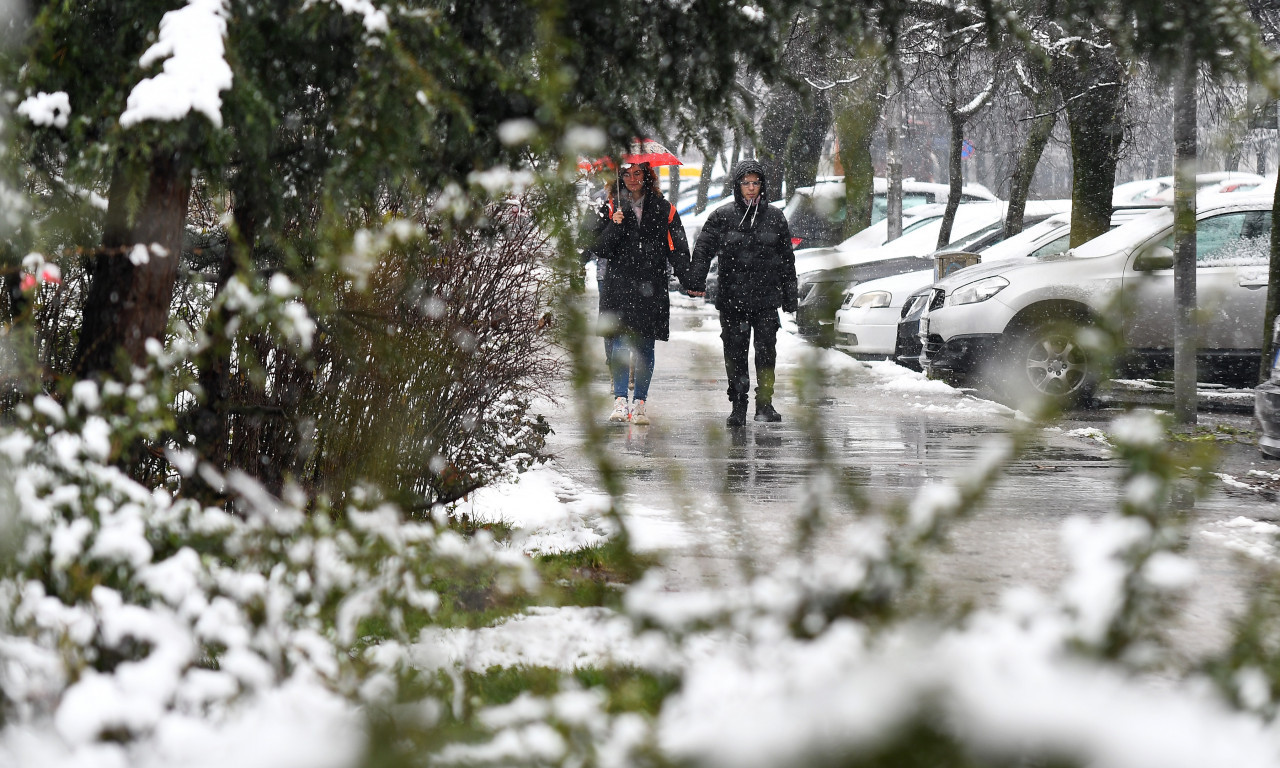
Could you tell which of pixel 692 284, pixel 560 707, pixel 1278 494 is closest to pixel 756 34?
pixel 560 707

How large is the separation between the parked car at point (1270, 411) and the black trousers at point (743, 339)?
3.18m

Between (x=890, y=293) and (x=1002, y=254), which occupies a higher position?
(x=1002, y=254)

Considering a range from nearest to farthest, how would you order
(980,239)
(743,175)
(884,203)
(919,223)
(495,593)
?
(495,593)
(743,175)
(980,239)
(919,223)
(884,203)

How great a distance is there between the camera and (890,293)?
1439 centimetres

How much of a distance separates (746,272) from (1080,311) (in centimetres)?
292

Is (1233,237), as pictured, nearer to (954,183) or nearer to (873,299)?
(873,299)

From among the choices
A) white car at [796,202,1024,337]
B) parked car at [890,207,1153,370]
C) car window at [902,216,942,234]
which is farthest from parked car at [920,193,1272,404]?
car window at [902,216,942,234]

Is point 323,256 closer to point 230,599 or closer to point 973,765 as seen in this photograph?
point 230,599

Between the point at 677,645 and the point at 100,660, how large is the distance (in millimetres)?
1084

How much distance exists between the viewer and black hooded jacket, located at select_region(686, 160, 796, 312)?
925cm

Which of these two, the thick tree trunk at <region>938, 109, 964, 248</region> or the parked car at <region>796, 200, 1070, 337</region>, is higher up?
the thick tree trunk at <region>938, 109, 964, 248</region>

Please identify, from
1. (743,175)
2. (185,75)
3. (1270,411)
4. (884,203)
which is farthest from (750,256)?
(884,203)

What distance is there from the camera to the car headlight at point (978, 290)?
424 inches

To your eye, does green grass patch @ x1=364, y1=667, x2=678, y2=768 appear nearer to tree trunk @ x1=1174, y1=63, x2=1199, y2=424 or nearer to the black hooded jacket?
the black hooded jacket
